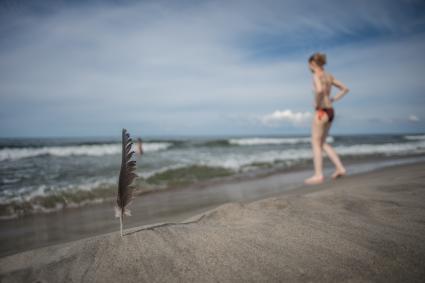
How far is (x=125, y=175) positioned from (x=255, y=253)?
37.2 inches

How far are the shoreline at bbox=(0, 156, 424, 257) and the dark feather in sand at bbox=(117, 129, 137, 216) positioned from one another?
51.9 inches

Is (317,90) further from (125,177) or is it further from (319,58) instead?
(125,177)

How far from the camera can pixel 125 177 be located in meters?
1.83

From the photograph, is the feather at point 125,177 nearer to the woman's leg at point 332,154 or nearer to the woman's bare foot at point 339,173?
the woman's leg at point 332,154

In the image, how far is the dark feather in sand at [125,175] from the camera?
5.89 feet

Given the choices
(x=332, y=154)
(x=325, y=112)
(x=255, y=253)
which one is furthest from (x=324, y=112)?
(x=255, y=253)

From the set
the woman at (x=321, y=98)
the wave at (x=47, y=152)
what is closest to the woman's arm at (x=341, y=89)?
the woman at (x=321, y=98)

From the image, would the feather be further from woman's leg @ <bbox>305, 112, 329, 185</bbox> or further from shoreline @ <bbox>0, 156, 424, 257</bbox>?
woman's leg @ <bbox>305, 112, 329, 185</bbox>

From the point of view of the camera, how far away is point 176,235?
1817 millimetres

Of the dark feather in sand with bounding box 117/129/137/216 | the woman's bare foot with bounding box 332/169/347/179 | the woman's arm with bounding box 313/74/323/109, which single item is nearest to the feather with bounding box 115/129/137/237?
the dark feather in sand with bounding box 117/129/137/216

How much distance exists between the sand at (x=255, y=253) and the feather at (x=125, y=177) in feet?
0.63

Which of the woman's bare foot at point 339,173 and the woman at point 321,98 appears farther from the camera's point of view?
the woman's bare foot at point 339,173

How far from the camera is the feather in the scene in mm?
1794

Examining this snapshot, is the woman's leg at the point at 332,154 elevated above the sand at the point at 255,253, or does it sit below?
above
